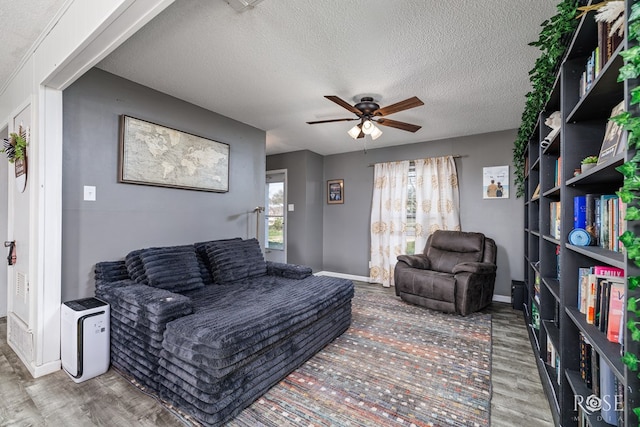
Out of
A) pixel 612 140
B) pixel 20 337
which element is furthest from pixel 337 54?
pixel 20 337

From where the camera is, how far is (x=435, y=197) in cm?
448

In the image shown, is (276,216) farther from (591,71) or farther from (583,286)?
(591,71)

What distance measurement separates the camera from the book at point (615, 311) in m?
1.04

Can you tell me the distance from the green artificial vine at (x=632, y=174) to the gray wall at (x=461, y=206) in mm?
3714

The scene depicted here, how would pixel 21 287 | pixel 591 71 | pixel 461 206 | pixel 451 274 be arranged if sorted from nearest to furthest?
pixel 591 71, pixel 21 287, pixel 451 274, pixel 461 206

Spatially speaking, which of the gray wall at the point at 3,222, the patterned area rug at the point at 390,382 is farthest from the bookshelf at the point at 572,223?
the gray wall at the point at 3,222

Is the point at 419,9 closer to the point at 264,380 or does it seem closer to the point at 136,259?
the point at 264,380

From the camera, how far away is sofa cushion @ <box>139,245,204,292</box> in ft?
7.62

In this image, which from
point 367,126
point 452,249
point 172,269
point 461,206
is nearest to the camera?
point 172,269

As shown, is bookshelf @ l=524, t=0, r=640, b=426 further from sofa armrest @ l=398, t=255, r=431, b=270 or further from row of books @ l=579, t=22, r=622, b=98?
sofa armrest @ l=398, t=255, r=431, b=270

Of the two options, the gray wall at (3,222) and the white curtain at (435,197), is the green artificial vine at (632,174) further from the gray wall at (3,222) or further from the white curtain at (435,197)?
the gray wall at (3,222)

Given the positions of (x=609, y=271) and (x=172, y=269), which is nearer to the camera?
(x=609, y=271)

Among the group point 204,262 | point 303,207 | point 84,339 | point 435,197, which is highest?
point 435,197

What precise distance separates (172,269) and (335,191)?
3.54 metres
